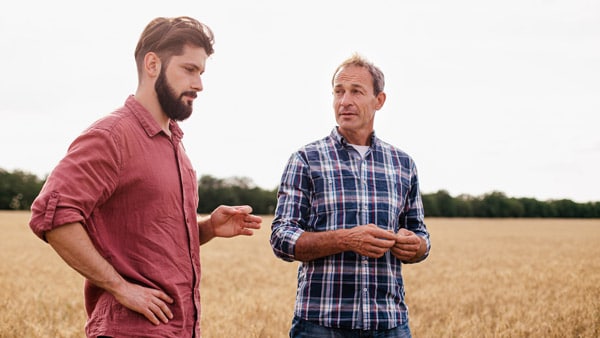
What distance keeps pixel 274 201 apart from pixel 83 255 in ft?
270

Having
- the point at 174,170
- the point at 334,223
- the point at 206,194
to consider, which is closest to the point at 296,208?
the point at 334,223

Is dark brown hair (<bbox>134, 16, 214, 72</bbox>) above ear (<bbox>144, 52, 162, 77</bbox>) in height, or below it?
above

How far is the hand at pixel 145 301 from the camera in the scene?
228cm

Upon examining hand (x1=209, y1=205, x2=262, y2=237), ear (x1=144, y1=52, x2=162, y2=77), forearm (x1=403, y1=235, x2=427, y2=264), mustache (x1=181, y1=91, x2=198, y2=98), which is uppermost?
ear (x1=144, y1=52, x2=162, y2=77)

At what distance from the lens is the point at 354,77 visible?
3344 millimetres

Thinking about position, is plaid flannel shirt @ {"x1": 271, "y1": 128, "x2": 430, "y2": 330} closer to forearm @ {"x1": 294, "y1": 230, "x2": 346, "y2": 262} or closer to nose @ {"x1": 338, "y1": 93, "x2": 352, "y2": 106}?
forearm @ {"x1": 294, "y1": 230, "x2": 346, "y2": 262}

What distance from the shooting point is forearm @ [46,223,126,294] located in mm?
2189

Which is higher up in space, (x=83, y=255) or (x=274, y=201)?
(x=274, y=201)

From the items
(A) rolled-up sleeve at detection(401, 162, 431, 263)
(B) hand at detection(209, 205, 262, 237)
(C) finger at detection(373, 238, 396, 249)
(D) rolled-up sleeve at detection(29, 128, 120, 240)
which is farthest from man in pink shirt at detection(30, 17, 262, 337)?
(A) rolled-up sleeve at detection(401, 162, 431, 263)

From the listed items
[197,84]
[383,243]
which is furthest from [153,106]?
[383,243]

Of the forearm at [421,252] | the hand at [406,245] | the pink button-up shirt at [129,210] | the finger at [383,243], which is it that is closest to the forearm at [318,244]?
the finger at [383,243]

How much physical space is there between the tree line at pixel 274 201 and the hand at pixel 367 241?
7485 centimetres

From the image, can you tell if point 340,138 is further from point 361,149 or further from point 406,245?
point 406,245

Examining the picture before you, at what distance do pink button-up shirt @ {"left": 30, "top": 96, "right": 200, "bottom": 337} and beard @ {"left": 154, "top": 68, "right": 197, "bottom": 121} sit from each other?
0.09 meters
